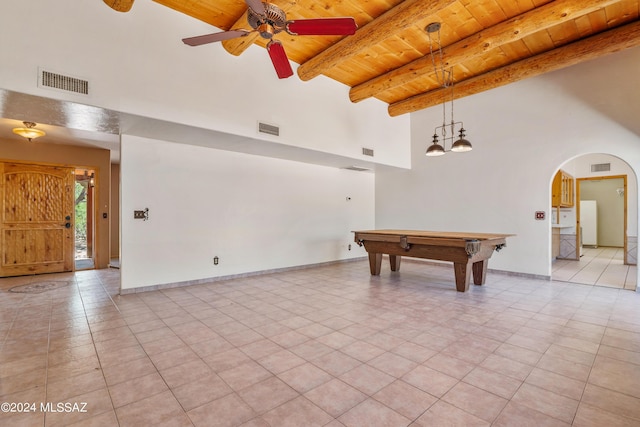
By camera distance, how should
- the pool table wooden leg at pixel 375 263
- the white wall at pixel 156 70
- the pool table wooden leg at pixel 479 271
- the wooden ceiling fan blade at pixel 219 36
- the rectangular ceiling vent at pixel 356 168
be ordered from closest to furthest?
the wooden ceiling fan blade at pixel 219 36 → the white wall at pixel 156 70 → the pool table wooden leg at pixel 479 271 → the pool table wooden leg at pixel 375 263 → the rectangular ceiling vent at pixel 356 168

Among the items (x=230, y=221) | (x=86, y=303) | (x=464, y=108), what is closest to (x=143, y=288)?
(x=86, y=303)

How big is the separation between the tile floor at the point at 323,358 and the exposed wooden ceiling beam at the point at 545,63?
3.56 meters

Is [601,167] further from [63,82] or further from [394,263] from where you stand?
[63,82]

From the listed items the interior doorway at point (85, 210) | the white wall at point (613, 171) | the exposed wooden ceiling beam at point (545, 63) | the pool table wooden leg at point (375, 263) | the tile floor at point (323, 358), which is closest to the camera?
the tile floor at point (323, 358)

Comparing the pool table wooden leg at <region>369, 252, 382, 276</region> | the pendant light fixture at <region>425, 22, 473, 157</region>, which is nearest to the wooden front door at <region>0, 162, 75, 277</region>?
the pool table wooden leg at <region>369, 252, 382, 276</region>

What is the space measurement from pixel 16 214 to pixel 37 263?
1044 millimetres

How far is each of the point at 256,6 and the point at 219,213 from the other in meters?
3.62

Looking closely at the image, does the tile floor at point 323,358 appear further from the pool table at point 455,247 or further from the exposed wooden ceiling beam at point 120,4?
the exposed wooden ceiling beam at point 120,4

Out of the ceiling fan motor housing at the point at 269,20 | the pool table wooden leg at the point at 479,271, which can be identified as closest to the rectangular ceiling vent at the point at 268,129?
the ceiling fan motor housing at the point at 269,20

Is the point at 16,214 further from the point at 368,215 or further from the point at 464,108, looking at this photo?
the point at 464,108

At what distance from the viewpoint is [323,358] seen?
2.48m

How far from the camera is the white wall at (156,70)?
2.98 meters

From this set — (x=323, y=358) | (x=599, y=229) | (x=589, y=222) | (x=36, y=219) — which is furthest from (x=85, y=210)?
(x=599, y=229)

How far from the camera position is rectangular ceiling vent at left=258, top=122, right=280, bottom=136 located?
4629mm
